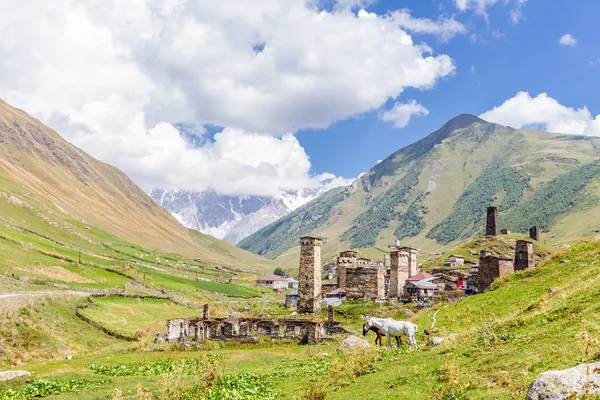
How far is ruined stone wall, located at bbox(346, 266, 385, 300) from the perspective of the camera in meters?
74.2

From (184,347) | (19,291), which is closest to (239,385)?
(184,347)

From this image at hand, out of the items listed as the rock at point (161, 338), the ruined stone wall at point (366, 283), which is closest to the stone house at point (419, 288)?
the ruined stone wall at point (366, 283)

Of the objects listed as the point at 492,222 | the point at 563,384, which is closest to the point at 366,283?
the point at 563,384

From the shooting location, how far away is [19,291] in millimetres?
65688

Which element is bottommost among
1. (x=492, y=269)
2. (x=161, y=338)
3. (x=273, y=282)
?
(x=273, y=282)

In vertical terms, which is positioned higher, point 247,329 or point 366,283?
point 366,283

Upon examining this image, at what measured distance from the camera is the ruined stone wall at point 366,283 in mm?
74250

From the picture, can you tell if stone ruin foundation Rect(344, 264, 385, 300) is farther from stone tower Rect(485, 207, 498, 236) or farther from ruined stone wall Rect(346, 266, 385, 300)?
stone tower Rect(485, 207, 498, 236)

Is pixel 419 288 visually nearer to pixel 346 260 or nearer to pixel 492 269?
pixel 346 260

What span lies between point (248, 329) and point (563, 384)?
132 feet

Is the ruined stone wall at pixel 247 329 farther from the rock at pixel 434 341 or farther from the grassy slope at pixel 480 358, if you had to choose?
the rock at pixel 434 341

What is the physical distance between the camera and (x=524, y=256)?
6588 cm

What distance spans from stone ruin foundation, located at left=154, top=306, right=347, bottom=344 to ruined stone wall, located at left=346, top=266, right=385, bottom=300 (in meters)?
28.9

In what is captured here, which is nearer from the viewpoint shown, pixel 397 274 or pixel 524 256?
pixel 524 256
